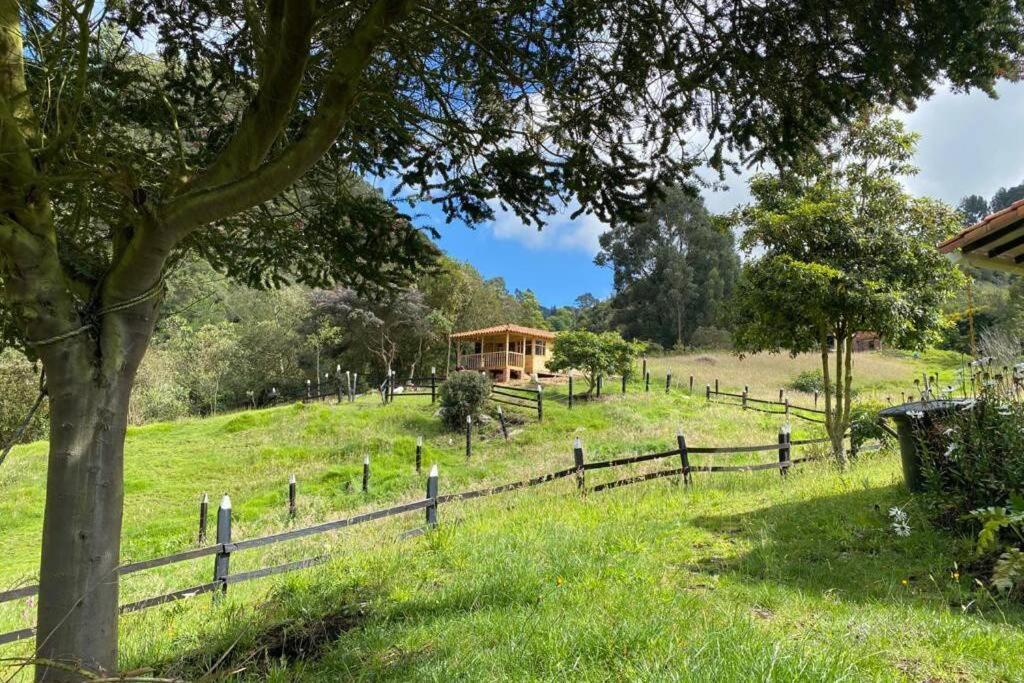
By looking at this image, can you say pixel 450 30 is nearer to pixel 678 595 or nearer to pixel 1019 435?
pixel 678 595

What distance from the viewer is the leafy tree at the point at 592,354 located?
23234 mm

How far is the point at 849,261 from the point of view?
9.30 m

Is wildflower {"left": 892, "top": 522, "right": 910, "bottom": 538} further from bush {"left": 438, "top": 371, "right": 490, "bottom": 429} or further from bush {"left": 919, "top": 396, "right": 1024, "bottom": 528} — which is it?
bush {"left": 438, "top": 371, "right": 490, "bottom": 429}

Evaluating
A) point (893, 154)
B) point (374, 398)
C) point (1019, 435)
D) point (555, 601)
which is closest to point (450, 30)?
point (555, 601)

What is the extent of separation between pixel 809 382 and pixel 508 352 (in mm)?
15745

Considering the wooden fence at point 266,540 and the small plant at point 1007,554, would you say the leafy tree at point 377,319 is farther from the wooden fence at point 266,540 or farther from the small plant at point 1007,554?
the small plant at point 1007,554

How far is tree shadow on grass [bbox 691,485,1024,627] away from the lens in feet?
12.6

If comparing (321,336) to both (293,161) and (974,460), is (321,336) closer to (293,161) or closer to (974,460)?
(293,161)

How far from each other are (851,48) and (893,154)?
8.63 m

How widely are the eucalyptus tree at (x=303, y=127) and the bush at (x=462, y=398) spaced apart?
1444 cm

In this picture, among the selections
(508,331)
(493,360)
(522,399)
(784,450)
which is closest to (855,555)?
(784,450)

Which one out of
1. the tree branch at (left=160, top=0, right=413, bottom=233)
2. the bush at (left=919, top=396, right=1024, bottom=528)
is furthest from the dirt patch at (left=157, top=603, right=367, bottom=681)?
the bush at (left=919, top=396, right=1024, bottom=528)

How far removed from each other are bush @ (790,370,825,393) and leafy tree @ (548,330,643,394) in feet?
36.2

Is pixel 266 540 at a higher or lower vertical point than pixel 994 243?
lower
